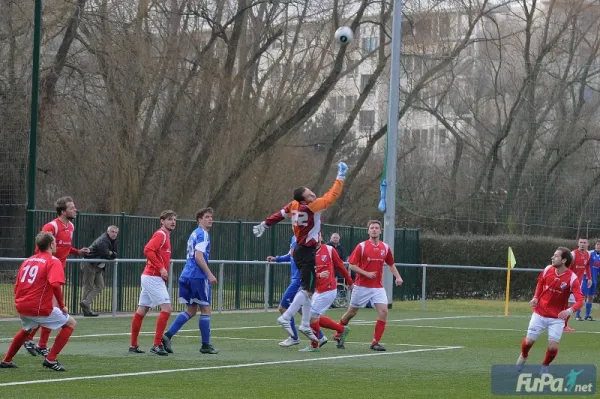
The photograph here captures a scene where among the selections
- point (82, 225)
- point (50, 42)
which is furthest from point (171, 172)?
point (82, 225)

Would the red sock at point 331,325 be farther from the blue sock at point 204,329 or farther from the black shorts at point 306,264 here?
the blue sock at point 204,329

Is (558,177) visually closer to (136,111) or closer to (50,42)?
(136,111)

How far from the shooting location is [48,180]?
32.5 metres

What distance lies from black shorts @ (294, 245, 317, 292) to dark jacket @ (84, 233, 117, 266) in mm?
9152

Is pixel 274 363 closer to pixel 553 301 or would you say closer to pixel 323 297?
pixel 323 297

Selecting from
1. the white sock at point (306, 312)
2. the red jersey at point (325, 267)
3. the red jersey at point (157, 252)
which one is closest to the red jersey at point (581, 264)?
the red jersey at point (325, 267)

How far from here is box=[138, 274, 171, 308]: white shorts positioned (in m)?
15.9

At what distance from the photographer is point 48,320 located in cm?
1320

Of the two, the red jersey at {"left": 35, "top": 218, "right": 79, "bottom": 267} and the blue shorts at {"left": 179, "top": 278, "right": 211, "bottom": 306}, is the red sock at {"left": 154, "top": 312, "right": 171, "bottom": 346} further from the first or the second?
the red jersey at {"left": 35, "top": 218, "right": 79, "bottom": 267}

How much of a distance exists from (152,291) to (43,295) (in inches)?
118

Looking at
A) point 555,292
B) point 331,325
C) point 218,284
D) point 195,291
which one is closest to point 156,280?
point 195,291

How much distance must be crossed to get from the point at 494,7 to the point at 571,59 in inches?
148

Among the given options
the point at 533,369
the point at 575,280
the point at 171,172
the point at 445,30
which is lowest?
the point at 533,369

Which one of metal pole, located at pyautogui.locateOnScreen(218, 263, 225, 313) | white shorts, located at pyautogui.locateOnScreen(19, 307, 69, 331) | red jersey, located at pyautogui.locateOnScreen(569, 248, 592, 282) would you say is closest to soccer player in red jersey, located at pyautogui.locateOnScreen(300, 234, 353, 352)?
white shorts, located at pyautogui.locateOnScreen(19, 307, 69, 331)
